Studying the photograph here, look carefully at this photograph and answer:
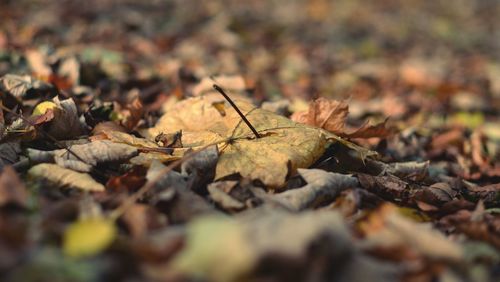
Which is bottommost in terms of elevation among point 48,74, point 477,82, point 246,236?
point 477,82

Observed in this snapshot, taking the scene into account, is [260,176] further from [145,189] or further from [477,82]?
[477,82]

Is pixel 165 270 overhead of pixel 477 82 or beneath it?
overhead

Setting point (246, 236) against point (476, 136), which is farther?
point (476, 136)

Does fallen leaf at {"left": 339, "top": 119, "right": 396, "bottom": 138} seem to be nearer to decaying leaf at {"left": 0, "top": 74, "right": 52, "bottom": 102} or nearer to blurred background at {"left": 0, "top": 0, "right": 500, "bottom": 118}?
blurred background at {"left": 0, "top": 0, "right": 500, "bottom": 118}

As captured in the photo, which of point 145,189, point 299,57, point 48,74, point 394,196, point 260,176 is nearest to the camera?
point 145,189

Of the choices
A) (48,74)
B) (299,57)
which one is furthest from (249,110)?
(299,57)

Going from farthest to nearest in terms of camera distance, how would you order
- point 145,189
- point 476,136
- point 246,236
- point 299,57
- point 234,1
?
point 234,1
point 299,57
point 476,136
point 145,189
point 246,236
